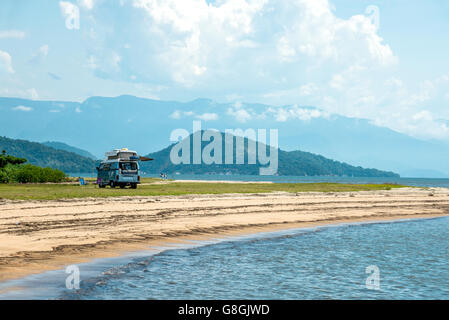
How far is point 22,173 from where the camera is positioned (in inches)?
2440

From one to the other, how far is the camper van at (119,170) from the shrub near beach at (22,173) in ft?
36.7

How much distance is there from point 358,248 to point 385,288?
7.25 metres

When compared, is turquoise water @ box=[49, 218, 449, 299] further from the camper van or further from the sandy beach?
the camper van

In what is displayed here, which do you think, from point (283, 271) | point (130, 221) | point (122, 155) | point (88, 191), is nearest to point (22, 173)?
point (122, 155)

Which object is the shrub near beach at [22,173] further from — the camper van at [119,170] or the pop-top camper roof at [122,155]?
the pop-top camper roof at [122,155]

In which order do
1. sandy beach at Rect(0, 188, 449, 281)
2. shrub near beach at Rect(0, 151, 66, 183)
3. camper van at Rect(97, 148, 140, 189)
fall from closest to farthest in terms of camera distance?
1. sandy beach at Rect(0, 188, 449, 281)
2. camper van at Rect(97, 148, 140, 189)
3. shrub near beach at Rect(0, 151, 66, 183)

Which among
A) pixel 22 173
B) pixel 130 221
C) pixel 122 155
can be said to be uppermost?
pixel 122 155

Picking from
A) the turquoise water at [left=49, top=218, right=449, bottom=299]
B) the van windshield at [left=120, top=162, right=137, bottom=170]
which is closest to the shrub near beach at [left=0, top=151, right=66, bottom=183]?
the van windshield at [left=120, top=162, right=137, bottom=170]

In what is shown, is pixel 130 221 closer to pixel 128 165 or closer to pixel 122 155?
pixel 128 165

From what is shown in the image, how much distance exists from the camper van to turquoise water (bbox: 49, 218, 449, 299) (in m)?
32.0

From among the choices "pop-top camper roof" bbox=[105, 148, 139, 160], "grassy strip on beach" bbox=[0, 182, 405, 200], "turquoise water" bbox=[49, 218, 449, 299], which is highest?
"pop-top camper roof" bbox=[105, 148, 139, 160]

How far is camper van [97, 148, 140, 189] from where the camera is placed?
5309 centimetres

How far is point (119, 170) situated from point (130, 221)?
2939cm
